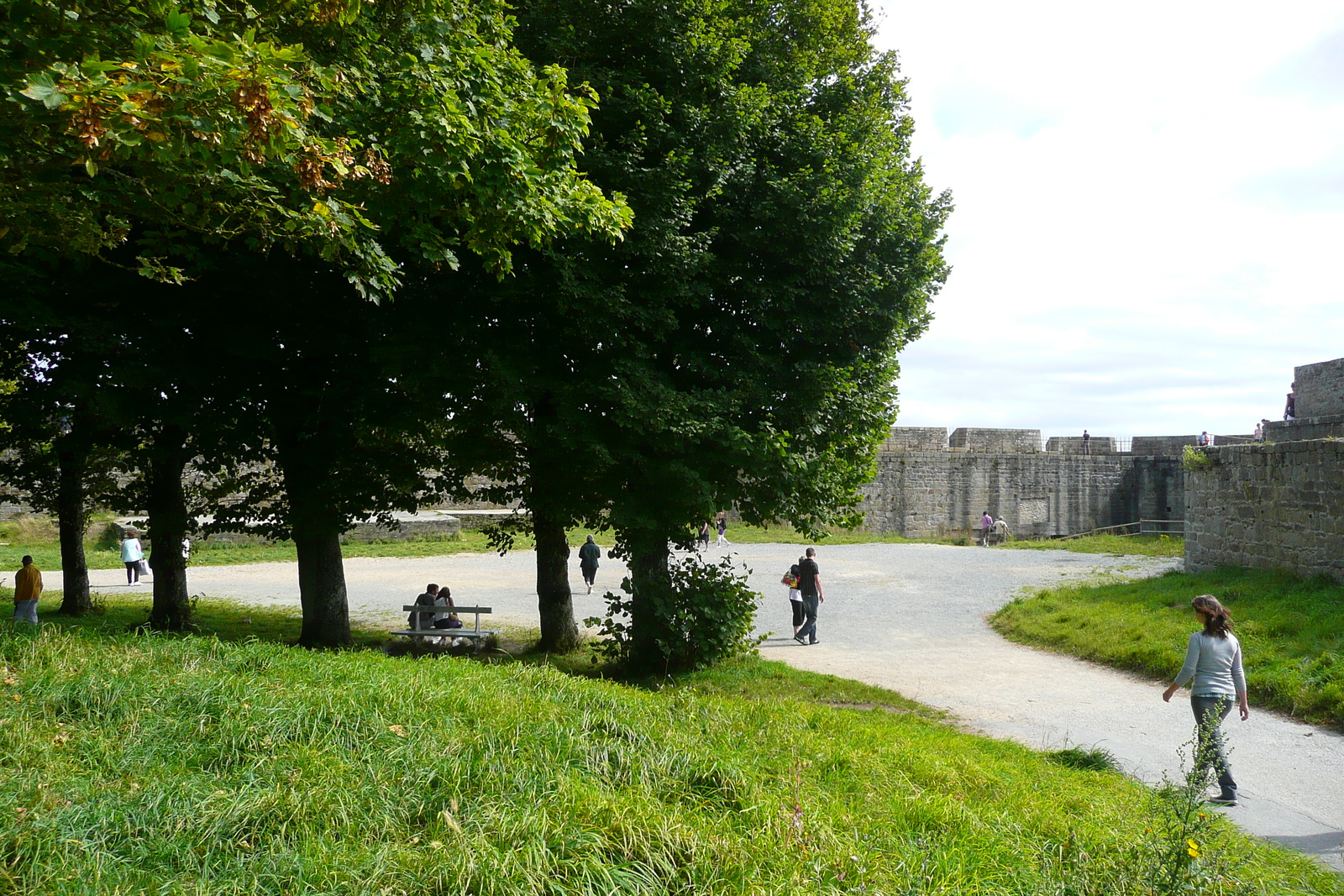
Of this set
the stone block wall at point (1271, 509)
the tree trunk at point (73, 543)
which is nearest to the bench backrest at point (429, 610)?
the tree trunk at point (73, 543)

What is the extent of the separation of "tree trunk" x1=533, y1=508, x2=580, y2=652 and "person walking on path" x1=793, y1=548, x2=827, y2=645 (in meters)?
3.72

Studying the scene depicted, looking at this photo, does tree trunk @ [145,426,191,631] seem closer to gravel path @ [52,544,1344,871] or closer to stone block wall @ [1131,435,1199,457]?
gravel path @ [52,544,1344,871]

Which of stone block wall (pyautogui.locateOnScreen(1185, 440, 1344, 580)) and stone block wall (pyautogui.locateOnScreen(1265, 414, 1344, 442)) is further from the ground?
stone block wall (pyautogui.locateOnScreen(1265, 414, 1344, 442))

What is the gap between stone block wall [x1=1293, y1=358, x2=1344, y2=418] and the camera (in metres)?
20.3

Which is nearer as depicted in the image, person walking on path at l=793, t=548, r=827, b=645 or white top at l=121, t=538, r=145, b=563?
person walking on path at l=793, t=548, r=827, b=645

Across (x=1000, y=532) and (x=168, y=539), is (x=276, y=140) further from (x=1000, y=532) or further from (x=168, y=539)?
(x=1000, y=532)

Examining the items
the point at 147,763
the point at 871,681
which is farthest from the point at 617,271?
the point at 147,763

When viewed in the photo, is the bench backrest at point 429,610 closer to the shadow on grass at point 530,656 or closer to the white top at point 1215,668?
the shadow on grass at point 530,656

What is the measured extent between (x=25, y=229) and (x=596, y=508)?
625 cm

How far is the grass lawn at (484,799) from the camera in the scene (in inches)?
134

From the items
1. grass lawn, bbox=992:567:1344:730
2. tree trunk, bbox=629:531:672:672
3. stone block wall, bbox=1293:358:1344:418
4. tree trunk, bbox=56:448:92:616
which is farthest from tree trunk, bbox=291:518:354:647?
stone block wall, bbox=1293:358:1344:418

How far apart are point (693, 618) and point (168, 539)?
7.25m

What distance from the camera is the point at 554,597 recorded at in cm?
1236

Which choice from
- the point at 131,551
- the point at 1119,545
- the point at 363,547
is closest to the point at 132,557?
the point at 131,551
